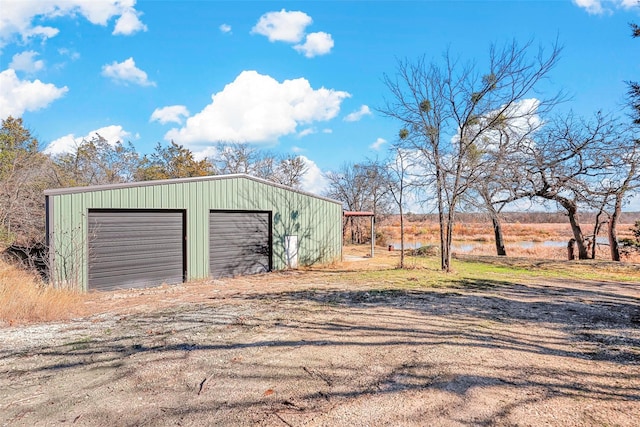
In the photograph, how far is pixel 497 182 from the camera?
9.95m

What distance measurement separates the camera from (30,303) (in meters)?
4.96

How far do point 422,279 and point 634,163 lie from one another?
9.00m

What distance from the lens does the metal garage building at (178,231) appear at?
698 cm

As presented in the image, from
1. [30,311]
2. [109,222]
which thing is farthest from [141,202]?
[30,311]

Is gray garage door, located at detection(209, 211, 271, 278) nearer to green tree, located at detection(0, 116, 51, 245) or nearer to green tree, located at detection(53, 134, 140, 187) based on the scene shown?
green tree, located at detection(0, 116, 51, 245)

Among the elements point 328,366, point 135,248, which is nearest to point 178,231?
point 135,248

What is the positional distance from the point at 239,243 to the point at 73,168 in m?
16.8

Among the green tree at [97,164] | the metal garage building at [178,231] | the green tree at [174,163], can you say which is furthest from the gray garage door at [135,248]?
the green tree at [174,163]

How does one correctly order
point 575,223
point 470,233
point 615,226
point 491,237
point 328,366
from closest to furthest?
point 328,366, point 615,226, point 575,223, point 491,237, point 470,233

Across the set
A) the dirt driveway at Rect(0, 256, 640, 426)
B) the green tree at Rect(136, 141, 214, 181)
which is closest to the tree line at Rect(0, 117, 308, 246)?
the green tree at Rect(136, 141, 214, 181)

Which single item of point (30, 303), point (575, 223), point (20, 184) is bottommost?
point (30, 303)

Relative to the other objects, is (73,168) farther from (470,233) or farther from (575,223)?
(470,233)

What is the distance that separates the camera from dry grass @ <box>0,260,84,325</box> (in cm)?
476

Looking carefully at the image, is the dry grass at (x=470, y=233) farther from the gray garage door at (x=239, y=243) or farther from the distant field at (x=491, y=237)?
the gray garage door at (x=239, y=243)
